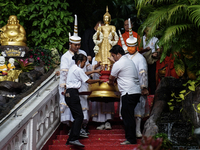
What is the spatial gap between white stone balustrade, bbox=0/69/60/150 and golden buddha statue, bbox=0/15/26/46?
268 cm

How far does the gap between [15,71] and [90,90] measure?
267 cm

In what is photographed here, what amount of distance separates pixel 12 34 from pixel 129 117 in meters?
5.16

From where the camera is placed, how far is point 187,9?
6871 millimetres

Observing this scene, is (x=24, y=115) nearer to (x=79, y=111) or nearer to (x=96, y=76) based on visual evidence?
(x=79, y=111)

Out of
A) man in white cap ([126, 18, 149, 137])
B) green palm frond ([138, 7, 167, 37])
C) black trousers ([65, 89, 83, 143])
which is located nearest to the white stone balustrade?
black trousers ([65, 89, 83, 143])

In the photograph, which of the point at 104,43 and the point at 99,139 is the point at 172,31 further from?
the point at 99,139

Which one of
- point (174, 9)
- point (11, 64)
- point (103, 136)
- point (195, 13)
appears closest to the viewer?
point (195, 13)

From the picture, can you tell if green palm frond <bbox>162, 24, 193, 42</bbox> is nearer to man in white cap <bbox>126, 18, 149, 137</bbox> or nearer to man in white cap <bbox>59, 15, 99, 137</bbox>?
man in white cap <bbox>126, 18, 149, 137</bbox>

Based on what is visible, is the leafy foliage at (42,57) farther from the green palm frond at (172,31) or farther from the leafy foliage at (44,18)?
the green palm frond at (172,31)

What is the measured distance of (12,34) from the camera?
1052cm

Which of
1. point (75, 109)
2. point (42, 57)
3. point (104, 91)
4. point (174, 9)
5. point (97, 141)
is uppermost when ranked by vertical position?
point (174, 9)

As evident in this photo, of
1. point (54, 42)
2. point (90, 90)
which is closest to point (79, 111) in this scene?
point (90, 90)

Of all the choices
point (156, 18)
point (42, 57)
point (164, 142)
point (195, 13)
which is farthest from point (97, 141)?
point (42, 57)

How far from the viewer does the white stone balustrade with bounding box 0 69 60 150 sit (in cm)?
574
